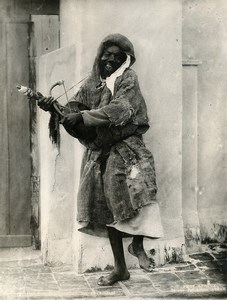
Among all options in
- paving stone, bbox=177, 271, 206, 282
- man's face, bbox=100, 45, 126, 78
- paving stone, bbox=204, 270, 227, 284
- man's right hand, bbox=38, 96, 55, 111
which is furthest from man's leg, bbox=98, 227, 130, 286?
man's face, bbox=100, 45, 126, 78

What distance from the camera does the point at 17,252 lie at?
267 inches

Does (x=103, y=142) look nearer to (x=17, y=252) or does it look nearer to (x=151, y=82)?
(x=151, y=82)

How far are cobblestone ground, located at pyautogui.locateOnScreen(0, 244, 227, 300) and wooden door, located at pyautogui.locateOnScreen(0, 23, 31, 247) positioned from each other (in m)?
0.46

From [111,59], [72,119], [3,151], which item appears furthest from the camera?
[3,151]

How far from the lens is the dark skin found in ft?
18.2

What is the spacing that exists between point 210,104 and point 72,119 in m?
2.04

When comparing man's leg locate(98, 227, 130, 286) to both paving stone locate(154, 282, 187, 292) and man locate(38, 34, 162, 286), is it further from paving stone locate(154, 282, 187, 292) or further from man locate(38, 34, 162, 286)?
paving stone locate(154, 282, 187, 292)

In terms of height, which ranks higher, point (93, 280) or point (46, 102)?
point (46, 102)

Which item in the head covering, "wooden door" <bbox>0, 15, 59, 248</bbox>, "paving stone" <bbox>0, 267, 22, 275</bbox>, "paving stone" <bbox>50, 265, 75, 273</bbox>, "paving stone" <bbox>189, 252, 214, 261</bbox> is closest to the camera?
the head covering

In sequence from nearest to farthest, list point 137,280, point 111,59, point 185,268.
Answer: point 111,59 < point 137,280 < point 185,268

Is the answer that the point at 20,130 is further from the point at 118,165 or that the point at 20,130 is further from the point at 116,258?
the point at 116,258

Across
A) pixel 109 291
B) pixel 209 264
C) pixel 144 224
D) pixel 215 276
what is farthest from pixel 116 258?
pixel 209 264

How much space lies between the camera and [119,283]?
6020 millimetres

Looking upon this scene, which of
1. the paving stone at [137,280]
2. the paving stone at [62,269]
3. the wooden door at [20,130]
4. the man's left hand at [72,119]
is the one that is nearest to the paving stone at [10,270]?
the paving stone at [62,269]
